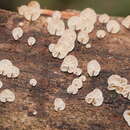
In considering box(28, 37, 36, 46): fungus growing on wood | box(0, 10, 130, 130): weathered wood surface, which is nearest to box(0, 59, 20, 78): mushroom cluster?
box(0, 10, 130, 130): weathered wood surface

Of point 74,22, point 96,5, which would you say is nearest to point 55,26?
point 74,22

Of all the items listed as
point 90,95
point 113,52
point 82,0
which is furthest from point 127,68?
point 82,0

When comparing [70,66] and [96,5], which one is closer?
[70,66]

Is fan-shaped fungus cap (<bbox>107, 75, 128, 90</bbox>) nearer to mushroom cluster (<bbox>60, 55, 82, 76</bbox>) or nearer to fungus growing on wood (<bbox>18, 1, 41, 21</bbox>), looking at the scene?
mushroom cluster (<bbox>60, 55, 82, 76</bbox>)

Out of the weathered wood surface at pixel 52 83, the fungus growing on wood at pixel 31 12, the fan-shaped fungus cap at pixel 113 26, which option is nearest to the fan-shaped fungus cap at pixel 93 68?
the weathered wood surface at pixel 52 83

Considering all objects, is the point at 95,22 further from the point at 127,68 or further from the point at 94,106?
the point at 94,106

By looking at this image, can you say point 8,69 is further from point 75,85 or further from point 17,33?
point 75,85

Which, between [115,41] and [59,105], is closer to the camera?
[59,105]

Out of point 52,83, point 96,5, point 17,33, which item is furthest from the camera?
point 96,5
